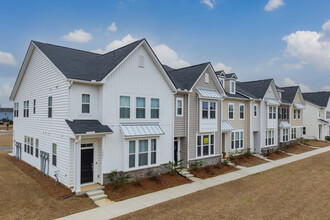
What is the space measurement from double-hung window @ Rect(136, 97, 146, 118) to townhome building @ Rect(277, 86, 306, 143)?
21791 mm

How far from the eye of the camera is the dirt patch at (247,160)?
67.0 feet

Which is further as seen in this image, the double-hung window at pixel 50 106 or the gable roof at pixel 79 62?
the double-hung window at pixel 50 106

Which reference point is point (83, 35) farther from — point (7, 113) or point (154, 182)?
point (7, 113)

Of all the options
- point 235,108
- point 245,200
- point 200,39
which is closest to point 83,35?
point 200,39

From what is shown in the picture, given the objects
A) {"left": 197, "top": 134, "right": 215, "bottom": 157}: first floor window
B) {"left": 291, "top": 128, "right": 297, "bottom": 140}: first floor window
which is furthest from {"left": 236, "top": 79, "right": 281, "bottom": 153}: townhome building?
{"left": 197, "top": 134, "right": 215, "bottom": 157}: first floor window

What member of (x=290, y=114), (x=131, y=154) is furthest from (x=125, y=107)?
(x=290, y=114)

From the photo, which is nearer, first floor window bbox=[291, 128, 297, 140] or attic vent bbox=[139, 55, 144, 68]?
attic vent bbox=[139, 55, 144, 68]

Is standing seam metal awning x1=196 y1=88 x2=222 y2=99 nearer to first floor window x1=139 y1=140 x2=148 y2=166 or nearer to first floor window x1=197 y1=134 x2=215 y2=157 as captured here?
first floor window x1=197 y1=134 x2=215 y2=157

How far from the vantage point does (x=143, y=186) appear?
1301 cm

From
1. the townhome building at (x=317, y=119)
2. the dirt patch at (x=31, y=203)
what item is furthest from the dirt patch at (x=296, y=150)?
the dirt patch at (x=31, y=203)

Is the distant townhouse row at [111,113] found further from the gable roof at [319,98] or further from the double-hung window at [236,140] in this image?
the gable roof at [319,98]

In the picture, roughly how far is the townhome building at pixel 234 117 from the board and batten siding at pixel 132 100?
7.54 m

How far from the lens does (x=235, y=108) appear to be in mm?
23000

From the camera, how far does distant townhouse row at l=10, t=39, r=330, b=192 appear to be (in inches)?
485
